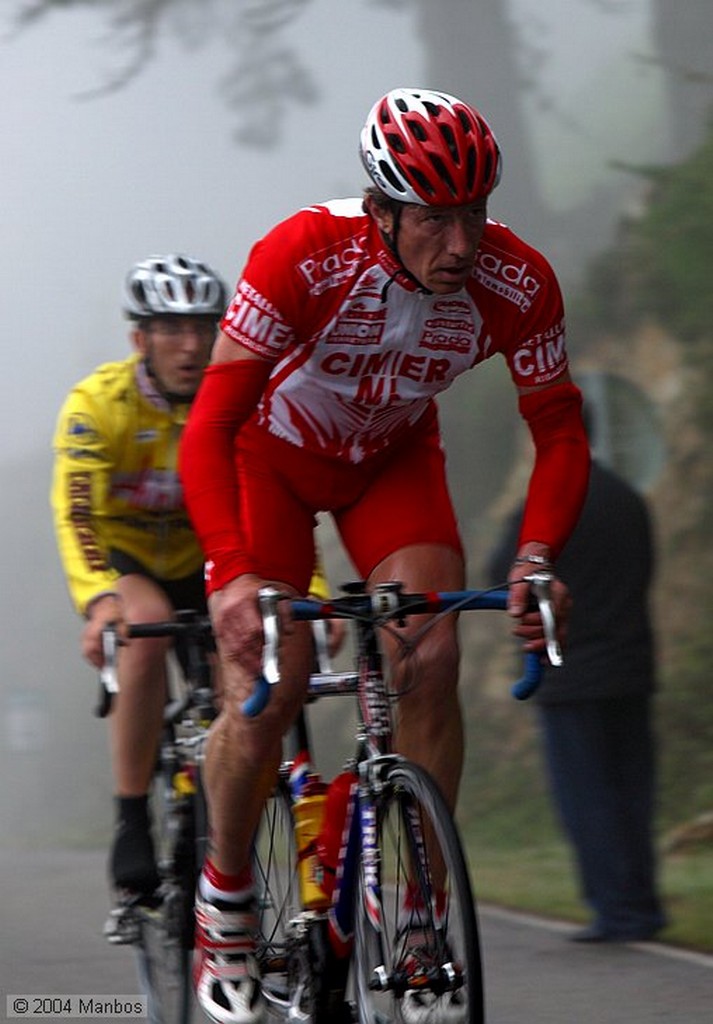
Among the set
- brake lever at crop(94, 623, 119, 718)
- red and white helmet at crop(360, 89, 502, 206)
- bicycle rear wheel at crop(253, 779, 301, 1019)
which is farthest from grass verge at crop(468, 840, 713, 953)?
red and white helmet at crop(360, 89, 502, 206)

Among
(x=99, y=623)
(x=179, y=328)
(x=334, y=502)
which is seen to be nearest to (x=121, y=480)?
(x=179, y=328)

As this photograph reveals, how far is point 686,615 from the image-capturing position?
1181 cm

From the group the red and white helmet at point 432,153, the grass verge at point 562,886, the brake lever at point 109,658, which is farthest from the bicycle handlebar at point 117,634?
the grass verge at point 562,886

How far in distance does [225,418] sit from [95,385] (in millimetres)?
1483

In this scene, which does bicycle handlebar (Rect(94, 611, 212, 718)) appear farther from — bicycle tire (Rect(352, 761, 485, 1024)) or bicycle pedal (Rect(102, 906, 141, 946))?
bicycle tire (Rect(352, 761, 485, 1024))

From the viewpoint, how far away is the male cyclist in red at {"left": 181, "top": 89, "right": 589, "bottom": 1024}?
14.8ft

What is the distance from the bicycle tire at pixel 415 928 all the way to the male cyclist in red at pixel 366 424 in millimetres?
78

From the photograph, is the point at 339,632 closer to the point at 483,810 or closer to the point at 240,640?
the point at 240,640

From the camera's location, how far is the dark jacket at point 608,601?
7484 millimetres

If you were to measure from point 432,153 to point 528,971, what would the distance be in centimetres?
314

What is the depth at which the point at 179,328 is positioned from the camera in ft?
19.6

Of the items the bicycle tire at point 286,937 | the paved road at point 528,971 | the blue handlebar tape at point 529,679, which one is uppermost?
the blue handlebar tape at point 529,679

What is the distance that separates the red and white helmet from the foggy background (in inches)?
371

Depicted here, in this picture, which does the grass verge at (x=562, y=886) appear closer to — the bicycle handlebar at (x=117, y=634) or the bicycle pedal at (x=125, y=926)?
the bicycle pedal at (x=125, y=926)
